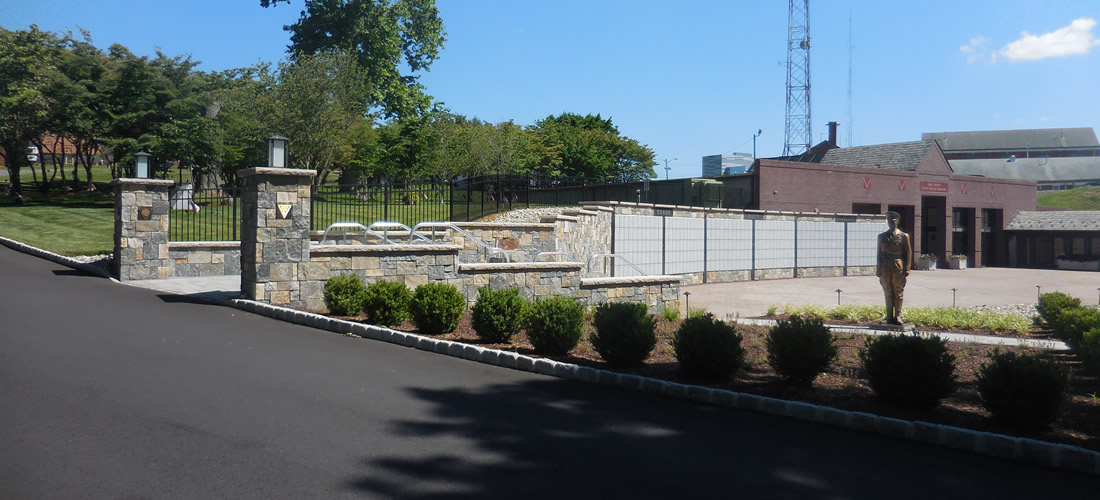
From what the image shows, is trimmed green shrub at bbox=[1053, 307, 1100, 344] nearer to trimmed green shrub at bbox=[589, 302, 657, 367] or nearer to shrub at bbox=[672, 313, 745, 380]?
shrub at bbox=[672, 313, 745, 380]

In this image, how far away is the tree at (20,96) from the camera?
34938 millimetres

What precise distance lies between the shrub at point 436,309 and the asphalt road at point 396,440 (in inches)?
59.7

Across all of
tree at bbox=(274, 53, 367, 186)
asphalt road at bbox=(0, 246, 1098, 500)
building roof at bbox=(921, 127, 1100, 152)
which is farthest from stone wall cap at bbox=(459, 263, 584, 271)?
building roof at bbox=(921, 127, 1100, 152)

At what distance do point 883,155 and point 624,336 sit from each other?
3981 cm

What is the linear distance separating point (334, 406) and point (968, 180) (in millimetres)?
45843

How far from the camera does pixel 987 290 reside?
1015 inches

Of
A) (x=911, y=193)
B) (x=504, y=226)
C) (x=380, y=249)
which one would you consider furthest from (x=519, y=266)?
(x=911, y=193)

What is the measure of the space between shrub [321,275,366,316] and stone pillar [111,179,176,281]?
6801mm

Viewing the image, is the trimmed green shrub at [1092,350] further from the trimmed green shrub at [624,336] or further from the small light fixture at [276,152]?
the small light fixture at [276,152]

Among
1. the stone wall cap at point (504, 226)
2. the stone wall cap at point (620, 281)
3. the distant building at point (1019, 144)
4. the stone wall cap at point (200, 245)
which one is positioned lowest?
the stone wall cap at point (620, 281)

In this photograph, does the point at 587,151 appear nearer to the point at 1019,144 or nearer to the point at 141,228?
the point at 141,228

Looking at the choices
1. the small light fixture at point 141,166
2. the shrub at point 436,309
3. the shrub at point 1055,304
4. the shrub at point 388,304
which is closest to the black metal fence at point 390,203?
the small light fixture at point 141,166

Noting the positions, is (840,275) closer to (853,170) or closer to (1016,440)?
(853,170)

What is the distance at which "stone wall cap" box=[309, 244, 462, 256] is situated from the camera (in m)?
12.5
